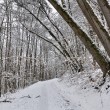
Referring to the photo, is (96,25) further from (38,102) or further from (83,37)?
(38,102)

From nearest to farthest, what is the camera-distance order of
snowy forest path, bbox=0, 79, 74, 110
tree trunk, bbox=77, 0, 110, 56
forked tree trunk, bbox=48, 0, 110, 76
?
tree trunk, bbox=77, 0, 110, 56, forked tree trunk, bbox=48, 0, 110, 76, snowy forest path, bbox=0, 79, 74, 110

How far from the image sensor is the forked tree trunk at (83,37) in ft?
25.6

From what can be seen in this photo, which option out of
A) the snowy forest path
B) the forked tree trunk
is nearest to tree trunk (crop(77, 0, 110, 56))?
the forked tree trunk

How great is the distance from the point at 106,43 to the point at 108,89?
1634mm

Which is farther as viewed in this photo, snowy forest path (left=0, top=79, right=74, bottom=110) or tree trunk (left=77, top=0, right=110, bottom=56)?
snowy forest path (left=0, top=79, right=74, bottom=110)

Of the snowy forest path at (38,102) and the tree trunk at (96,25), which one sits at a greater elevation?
the tree trunk at (96,25)

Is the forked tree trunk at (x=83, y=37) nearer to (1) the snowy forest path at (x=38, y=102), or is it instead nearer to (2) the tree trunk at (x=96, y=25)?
(2) the tree trunk at (x=96, y=25)

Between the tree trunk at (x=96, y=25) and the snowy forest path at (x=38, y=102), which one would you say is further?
the snowy forest path at (x=38, y=102)

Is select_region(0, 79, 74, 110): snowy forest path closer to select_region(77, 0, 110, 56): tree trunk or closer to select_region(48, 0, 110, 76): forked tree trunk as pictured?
select_region(48, 0, 110, 76): forked tree trunk

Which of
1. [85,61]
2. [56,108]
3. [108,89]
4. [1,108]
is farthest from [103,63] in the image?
[85,61]

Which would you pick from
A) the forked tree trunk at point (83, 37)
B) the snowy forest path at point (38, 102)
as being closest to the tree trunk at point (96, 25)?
the forked tree trunk at point (83, 37)

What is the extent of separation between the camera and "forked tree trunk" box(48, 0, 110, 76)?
7.82 meters

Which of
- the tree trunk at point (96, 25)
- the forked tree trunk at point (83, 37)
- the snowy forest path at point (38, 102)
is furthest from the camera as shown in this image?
the snowy forest path at point (38, 102)

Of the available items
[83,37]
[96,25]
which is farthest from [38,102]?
[96,25]
